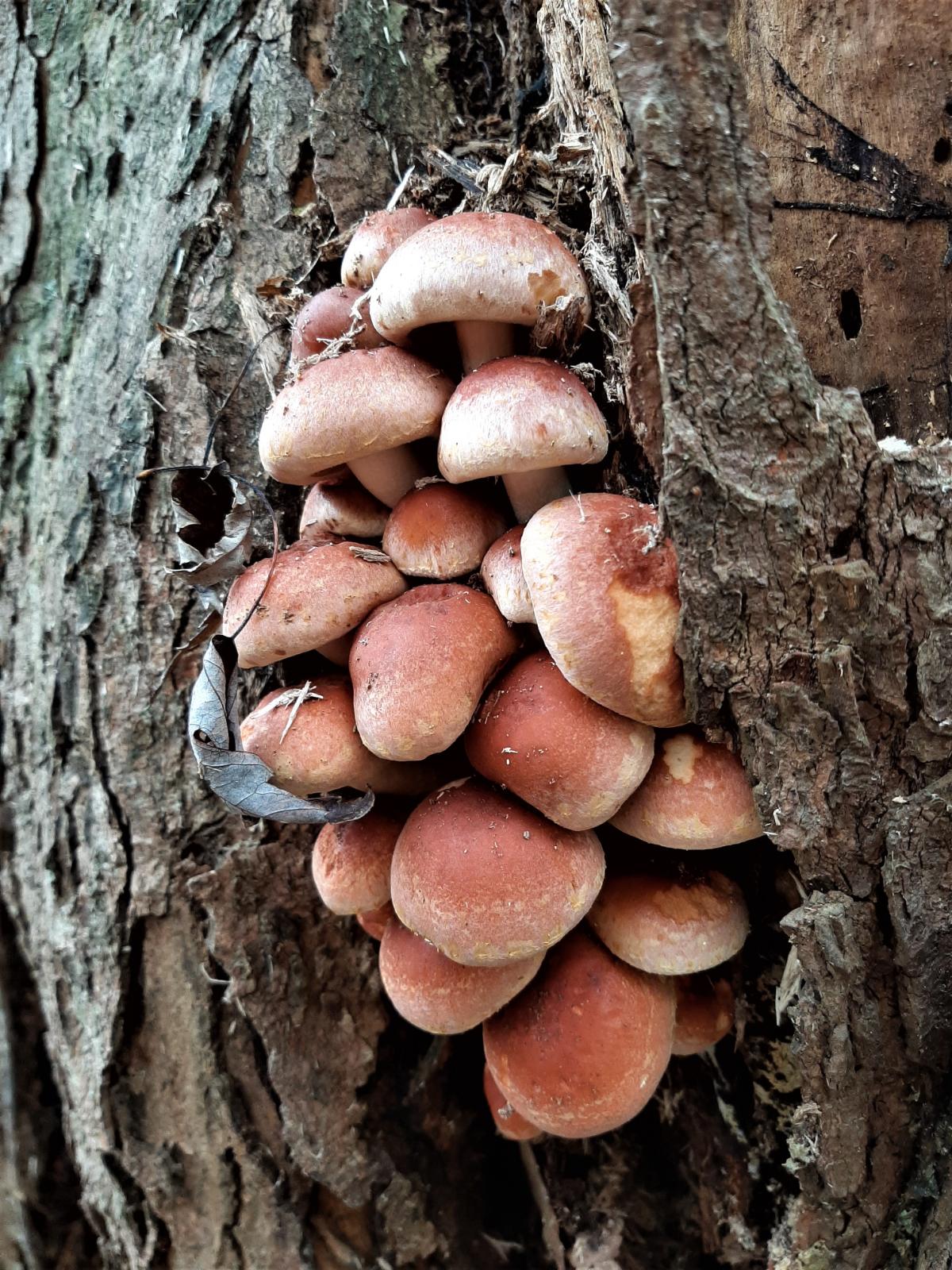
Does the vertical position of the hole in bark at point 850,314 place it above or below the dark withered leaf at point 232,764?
above

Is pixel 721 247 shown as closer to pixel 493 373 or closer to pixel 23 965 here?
pixel 493 373

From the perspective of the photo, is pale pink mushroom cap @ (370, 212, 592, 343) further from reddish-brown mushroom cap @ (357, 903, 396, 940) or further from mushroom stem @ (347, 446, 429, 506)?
reddish-brown mushroom cap @ (357, 903, 396, 940)

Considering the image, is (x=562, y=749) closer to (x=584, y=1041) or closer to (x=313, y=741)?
(x=313, y=741)

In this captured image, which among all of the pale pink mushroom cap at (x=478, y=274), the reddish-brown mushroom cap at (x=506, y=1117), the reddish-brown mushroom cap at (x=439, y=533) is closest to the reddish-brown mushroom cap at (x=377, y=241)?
the pale pink mushroom cap at (x=478, y=274)

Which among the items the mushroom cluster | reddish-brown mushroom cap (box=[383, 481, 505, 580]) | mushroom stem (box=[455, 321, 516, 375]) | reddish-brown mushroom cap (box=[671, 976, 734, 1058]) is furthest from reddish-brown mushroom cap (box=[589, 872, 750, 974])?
mushroom stem (box=[455, 321, 516, 375])

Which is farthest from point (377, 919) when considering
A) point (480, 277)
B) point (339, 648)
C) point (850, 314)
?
point (850, 314)

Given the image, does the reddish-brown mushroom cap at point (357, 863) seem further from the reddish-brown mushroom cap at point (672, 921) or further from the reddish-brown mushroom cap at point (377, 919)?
the reddish-brown mushroom cap at point (672, 921)
